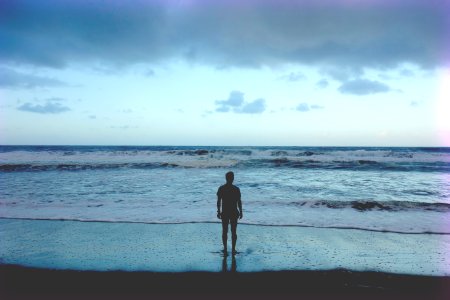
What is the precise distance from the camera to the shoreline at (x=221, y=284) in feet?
15.2

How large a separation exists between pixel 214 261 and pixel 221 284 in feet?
3.30

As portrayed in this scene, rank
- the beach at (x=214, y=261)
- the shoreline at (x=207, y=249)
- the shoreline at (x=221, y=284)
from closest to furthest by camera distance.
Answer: the shoreline at (x=221, y=284), the beach at (x=214, y=261), the shoreline at (x=207, y=249)

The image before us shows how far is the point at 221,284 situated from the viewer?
16.1 ft

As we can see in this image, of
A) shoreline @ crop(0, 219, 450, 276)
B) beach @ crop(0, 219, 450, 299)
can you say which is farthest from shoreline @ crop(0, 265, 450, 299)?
shoreline @ crop(0, 219, 450, 276)

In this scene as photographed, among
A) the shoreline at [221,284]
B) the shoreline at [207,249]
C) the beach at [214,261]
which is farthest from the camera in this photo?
the shoreline at [207,249]

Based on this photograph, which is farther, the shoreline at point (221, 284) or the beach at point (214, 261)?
the beach at point (214, 261)

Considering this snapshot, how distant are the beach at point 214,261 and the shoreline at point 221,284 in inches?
0.6

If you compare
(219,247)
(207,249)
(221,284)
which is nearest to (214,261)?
(207,249)

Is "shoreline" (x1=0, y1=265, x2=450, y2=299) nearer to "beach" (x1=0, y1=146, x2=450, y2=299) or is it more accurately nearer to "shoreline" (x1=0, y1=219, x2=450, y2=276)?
"beach" (x1=0, y1=146, x2=450, y2=299)

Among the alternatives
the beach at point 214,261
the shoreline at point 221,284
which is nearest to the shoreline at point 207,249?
the beach at point 214,261

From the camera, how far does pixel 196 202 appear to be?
40.2ft

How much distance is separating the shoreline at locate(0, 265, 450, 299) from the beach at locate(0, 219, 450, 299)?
15 millimetres

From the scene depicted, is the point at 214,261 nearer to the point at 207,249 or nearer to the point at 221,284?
the point at 207,249

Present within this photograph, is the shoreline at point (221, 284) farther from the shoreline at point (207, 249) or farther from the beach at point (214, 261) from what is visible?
the shoreline at point (207, 249)
